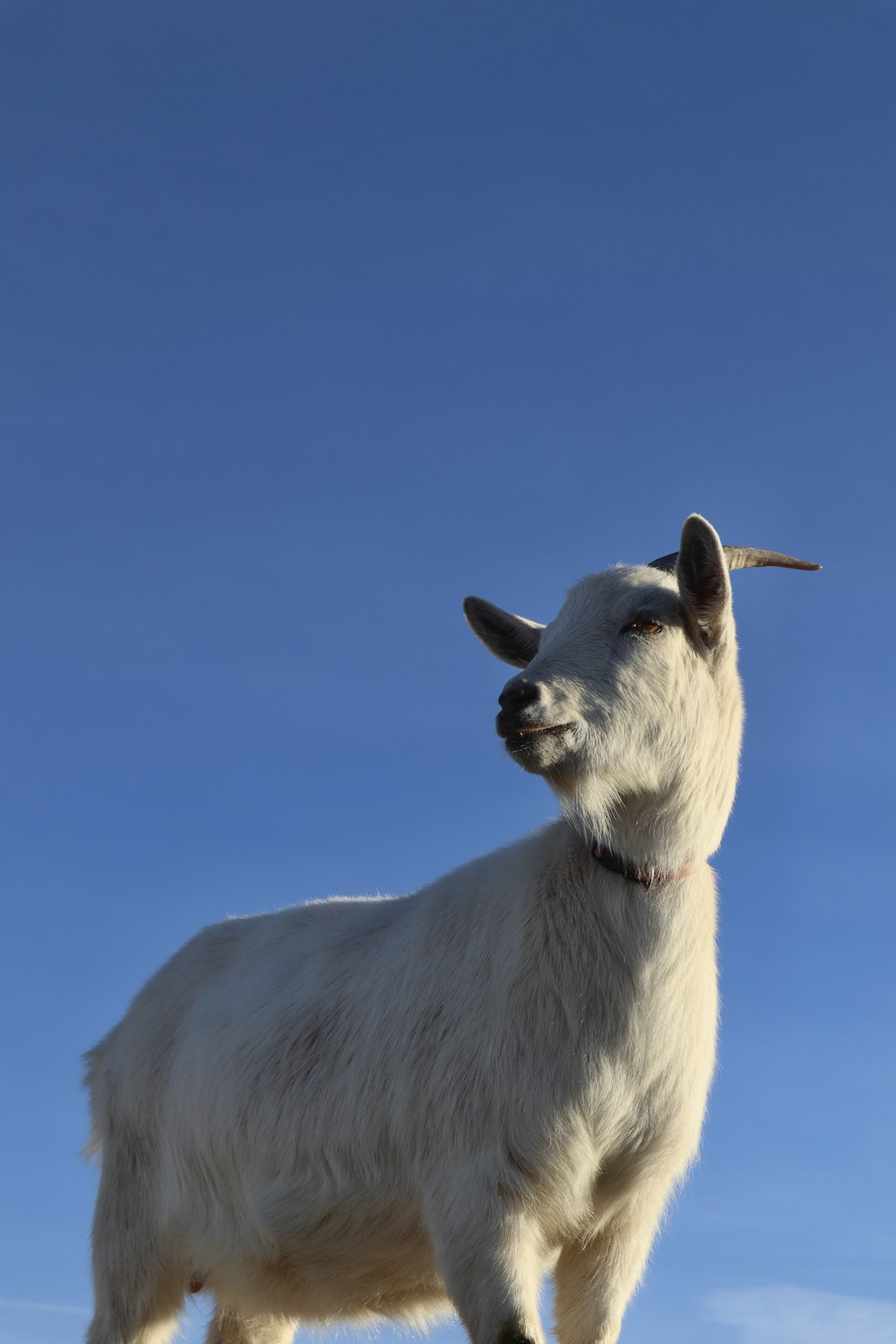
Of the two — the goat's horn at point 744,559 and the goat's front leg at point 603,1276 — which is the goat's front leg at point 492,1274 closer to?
the goat's front leg at point 603,1276

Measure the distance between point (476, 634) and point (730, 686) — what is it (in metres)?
1.33

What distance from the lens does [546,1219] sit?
5766 millimetres

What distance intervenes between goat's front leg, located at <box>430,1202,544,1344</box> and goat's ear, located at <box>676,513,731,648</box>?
2537mm

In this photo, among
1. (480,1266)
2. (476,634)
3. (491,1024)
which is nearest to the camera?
(480,1266)

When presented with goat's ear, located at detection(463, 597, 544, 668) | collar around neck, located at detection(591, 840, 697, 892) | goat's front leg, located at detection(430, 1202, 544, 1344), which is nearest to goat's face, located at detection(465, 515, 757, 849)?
collar around neck, located at detection(591, 840, 697, 892)

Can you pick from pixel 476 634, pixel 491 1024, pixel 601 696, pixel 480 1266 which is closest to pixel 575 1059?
pixel 491 1024

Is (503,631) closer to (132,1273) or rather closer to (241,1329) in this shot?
(132,1273)

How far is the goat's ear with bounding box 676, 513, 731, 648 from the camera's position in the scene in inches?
240

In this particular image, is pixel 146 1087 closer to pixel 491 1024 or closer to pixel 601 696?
pixel 491 1024

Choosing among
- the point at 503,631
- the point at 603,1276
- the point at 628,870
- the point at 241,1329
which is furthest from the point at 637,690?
the point at 241,1329

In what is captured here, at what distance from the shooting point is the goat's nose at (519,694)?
5598 mm

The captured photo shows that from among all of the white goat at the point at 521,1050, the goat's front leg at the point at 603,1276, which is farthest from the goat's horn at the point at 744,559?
the goat's front leg at the point at 603,1276

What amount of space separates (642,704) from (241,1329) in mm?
4313

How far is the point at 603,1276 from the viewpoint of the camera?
6.23 m
